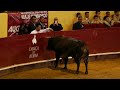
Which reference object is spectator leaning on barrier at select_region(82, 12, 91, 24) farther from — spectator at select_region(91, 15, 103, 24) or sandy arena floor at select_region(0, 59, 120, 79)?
sandy arena floor at select_region(0, 59, 120, 79)

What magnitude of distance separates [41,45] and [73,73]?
4.60ft

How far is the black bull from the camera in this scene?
31.0 feet

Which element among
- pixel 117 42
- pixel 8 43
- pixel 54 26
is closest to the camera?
pixel 8 43

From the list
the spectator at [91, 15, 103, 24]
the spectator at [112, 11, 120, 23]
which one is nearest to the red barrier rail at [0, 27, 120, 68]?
the spectator at [91, 15, 103, 24]

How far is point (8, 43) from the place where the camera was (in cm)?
945

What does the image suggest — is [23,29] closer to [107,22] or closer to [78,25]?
[78,25]

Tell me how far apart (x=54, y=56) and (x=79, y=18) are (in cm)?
210

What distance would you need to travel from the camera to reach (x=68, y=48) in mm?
9688

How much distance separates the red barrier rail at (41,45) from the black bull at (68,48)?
369mm
